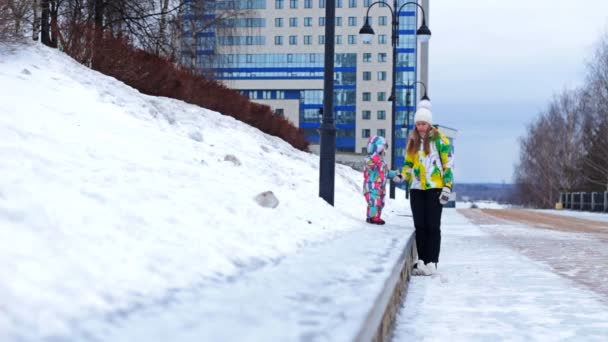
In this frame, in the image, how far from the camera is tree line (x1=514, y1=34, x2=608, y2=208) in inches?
1791

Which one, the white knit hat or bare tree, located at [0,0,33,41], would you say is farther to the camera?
bare tree, located at [0,0,33,41]

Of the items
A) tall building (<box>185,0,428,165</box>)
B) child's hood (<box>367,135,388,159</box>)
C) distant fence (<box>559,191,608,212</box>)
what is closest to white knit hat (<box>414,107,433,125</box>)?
child's hood (<box>367,135,388,159</box>)

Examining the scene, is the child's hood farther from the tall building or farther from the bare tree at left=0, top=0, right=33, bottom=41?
the tall building

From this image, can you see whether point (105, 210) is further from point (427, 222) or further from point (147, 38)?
point (147, 38)

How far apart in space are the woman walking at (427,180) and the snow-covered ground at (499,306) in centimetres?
30

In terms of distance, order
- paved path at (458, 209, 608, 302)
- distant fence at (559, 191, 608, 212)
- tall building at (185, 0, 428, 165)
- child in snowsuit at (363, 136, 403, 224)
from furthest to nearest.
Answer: tall building at (185, 0, 428, 165) < distant fence at (559, 191, 608, 212) < child in snowsuit at (363, 136, 403, 224) < paved path at (458, 209, 608, 302)

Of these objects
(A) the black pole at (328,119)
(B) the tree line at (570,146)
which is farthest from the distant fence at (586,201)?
(A) the black pole at (328,119)

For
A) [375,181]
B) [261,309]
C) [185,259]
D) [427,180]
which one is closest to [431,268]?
[427,180]

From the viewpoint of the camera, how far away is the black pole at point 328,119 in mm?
9930

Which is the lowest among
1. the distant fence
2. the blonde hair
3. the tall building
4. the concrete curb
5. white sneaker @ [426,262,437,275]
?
the distant fence

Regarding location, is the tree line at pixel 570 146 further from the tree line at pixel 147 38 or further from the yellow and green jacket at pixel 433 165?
the yellow and green jacket at pixel 433 165

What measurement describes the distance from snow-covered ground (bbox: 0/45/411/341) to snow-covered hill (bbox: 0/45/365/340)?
1 centimetres

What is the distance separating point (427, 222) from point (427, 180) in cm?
42

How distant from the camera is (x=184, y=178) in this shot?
21.3ft
